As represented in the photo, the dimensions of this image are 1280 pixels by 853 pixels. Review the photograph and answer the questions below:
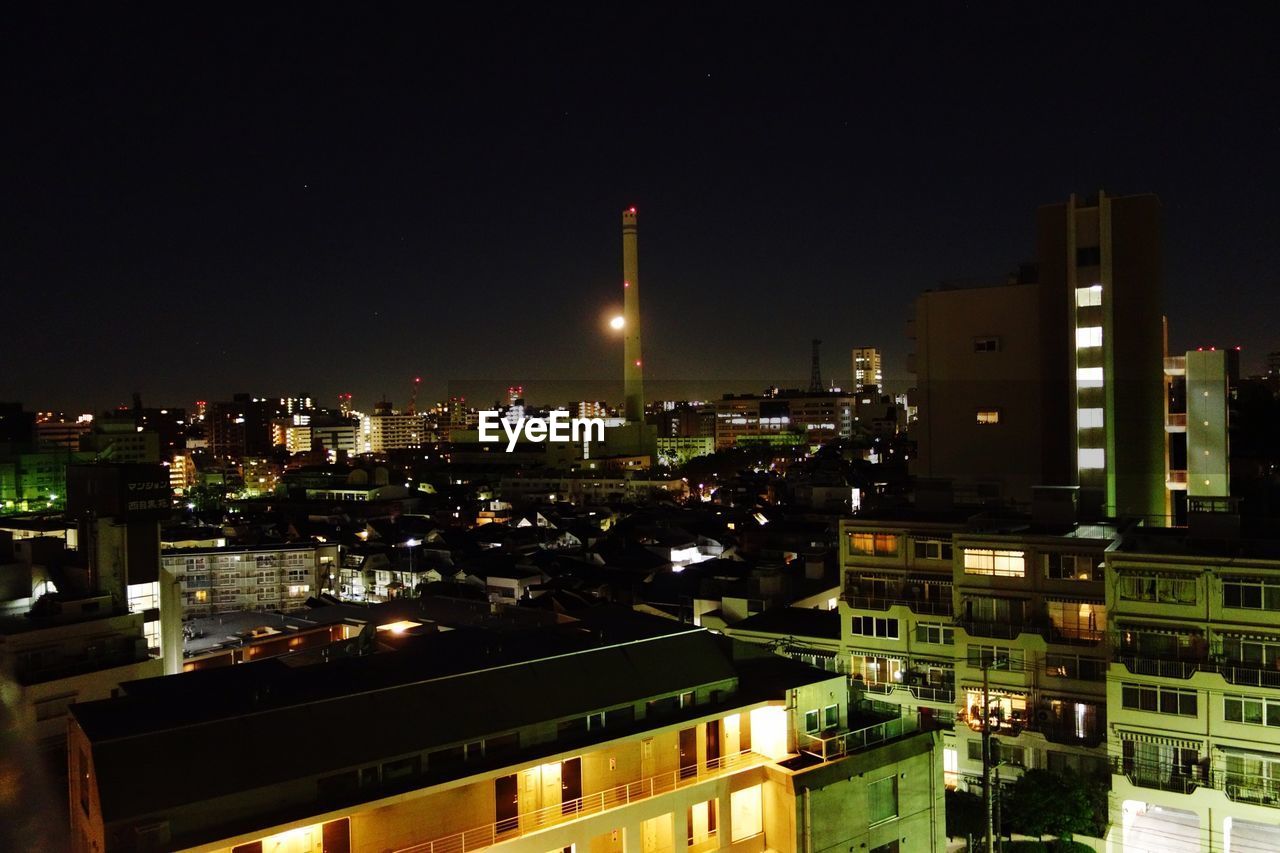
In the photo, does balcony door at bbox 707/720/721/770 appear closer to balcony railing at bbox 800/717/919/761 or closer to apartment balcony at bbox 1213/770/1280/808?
balcony railing at bbox 800/717/919/761

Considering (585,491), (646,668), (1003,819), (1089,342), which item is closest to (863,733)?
(646,668)

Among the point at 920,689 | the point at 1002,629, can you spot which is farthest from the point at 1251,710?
the point at 920,689

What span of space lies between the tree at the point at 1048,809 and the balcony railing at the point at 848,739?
1.76m

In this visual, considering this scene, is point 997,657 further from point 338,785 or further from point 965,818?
point 338,785

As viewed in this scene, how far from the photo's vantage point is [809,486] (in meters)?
30.1

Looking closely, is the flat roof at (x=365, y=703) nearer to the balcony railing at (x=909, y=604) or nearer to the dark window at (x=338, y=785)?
the dark window at (x=338, y=785)

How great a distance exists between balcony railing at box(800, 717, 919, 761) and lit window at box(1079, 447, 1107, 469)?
7.40m

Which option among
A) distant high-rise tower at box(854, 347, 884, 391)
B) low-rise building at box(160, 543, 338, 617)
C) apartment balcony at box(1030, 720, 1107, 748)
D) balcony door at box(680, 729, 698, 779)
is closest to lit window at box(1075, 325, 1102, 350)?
apartment balcony at box(1030, 720, 1107, 748)

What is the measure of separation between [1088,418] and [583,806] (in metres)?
9.82

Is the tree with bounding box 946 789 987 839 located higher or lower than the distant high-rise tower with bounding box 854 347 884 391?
lower

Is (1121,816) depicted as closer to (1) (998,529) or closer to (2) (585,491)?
(1) (998,529)

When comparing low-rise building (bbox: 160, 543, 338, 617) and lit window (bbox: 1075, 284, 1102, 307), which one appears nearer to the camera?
lit window (bbox: 1075, 284, 1102, 307)

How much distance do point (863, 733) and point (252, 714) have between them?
3.91 metres

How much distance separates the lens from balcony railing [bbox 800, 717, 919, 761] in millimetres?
6016
